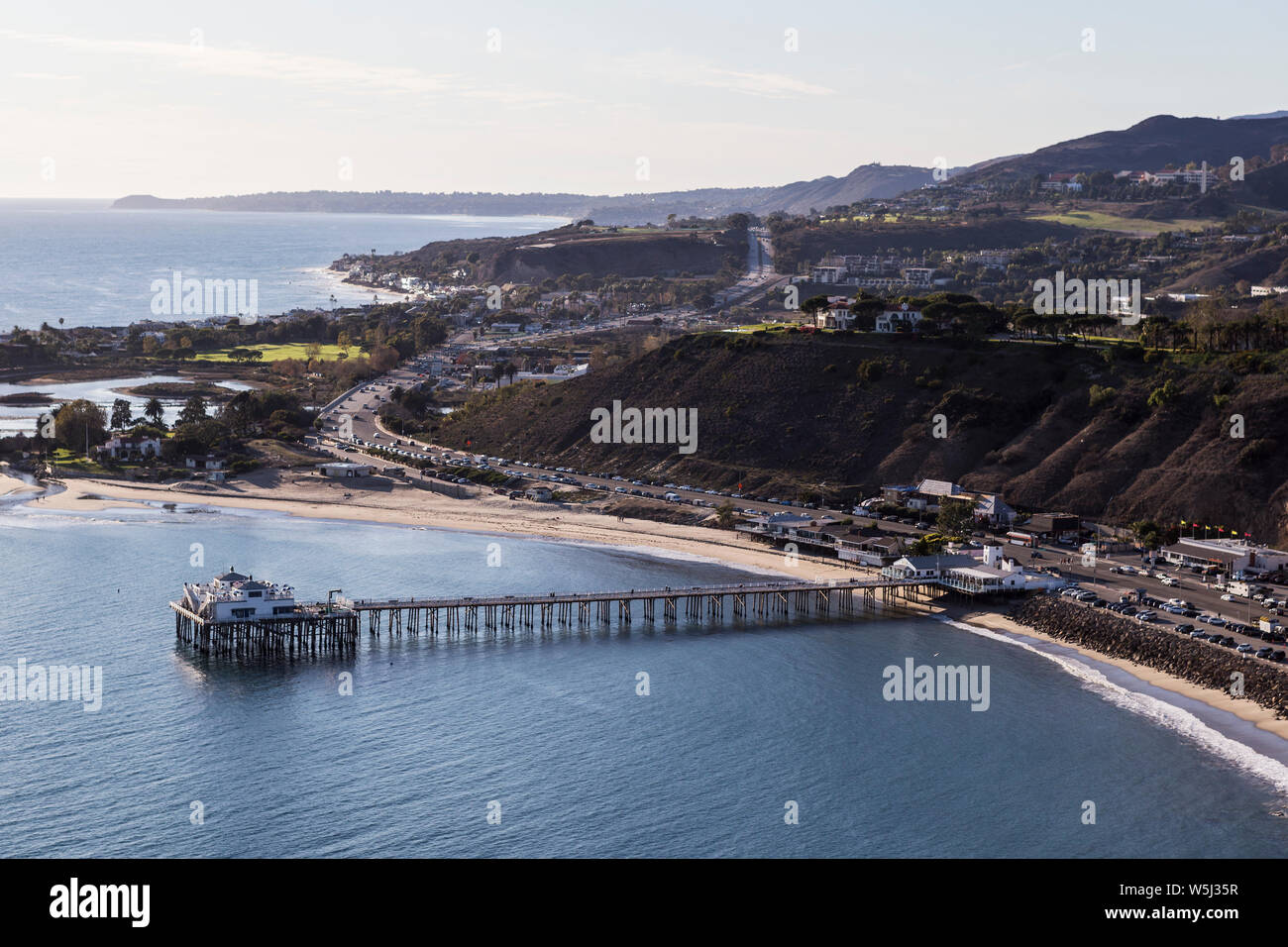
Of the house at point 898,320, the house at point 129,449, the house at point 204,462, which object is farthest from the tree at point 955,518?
the house at point 129,449

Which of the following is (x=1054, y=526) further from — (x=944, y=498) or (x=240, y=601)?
(x=240, y=601)

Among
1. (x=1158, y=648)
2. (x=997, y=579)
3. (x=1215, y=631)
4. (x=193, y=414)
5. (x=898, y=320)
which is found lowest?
(x=1158, y=648)

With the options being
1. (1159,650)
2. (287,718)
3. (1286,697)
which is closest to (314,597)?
(287,718)

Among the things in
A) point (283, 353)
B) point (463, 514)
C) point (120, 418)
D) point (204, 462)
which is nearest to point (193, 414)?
point (120, 418)

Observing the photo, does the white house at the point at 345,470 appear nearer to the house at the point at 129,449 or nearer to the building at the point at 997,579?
the house at the point at 129,449

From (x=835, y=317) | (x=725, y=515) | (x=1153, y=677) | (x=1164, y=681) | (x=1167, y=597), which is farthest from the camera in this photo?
(x=835, y=317)

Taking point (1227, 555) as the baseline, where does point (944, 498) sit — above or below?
above
